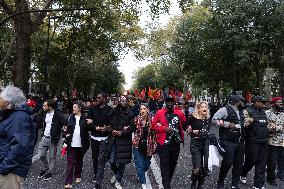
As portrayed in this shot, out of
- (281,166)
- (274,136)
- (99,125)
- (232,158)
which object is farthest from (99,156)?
(281,166)

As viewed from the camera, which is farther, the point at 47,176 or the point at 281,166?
the point at 281,166

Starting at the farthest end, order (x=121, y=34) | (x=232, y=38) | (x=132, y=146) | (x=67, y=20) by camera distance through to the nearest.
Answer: (x=121, y=34), (x=67, y=20), (x=232, y=38), (x=132, y=146)

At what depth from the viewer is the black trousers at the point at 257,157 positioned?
26.1 ft

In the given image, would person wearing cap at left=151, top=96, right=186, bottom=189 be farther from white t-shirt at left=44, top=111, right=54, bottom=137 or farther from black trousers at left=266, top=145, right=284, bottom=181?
white t-shirt at left=44, top=111, right=54, bottom=137

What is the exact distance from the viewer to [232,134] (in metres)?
7.45

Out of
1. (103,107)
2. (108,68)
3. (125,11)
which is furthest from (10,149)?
(108,68)

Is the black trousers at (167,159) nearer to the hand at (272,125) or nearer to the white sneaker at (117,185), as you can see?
the white sneaker at (117,185)

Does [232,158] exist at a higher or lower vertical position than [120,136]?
lower

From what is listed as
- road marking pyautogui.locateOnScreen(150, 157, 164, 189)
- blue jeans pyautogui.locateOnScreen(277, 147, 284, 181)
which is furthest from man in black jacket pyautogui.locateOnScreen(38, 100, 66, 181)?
blue jeans pyautogui.locateOnScreen(277, 147, 284, 181)

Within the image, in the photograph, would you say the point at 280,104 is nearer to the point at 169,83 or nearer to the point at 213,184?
the point at 213,184

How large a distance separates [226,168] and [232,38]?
20.1 meters

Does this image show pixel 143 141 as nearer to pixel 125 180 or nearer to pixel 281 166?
pixel 125 180

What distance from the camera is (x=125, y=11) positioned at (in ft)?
78.8

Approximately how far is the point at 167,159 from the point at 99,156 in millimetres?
1410
